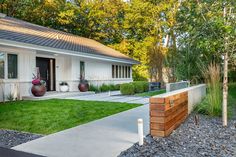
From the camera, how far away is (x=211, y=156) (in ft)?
13.6

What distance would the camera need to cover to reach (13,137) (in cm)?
565

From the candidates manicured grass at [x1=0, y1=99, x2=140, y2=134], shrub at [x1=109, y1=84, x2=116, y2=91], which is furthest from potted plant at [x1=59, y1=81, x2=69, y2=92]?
manicured grass at [x1=0, y1=99, x2=140, y2=134]

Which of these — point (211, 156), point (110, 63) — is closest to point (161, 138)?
point (211, 156)

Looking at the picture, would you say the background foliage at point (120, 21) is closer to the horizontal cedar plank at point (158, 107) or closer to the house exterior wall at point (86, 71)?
the house exterior wall at point (86, 71)

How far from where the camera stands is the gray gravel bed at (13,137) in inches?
203

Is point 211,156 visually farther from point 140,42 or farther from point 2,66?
point 140,42

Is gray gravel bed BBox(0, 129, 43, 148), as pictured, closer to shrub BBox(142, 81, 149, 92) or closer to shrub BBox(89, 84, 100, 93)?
shrub BBox(89, 84, 100, 93)

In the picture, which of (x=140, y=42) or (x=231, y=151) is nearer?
(x=231, y=151)

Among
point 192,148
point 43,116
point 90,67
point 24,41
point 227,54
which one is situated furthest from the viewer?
point 90,67

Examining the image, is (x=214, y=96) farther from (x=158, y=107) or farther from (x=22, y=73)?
(x=22, y=73)

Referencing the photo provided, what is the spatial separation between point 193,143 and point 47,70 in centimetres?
1239

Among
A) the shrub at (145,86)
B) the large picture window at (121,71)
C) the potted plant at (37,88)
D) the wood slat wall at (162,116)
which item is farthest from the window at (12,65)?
the large picture window at (121,71)

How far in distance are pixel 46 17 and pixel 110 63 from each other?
11931 millimetres

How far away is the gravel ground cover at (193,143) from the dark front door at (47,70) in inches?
430
